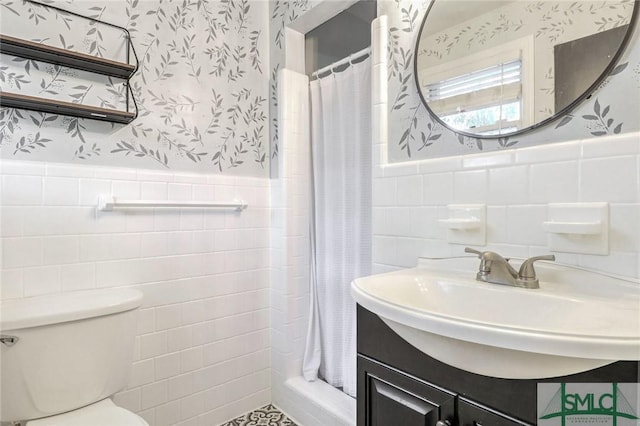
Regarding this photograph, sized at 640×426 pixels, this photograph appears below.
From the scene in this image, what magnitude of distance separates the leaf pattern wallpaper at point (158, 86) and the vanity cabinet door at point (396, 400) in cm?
124

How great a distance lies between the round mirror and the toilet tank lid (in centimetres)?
131

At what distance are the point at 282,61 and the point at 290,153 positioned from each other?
0.50 m

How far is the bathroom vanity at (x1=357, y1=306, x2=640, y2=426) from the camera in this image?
0.67 meters

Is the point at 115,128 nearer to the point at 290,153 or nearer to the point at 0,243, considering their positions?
the point at 0,243

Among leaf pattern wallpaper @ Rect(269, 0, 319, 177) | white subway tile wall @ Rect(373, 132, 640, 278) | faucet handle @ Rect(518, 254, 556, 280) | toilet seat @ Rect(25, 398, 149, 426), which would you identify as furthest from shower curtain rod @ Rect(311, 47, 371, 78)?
toilet seat @ Rect(25, 398, 149, 426)

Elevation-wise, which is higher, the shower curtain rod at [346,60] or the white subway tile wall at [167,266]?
the shower curtain rod at [346,60]

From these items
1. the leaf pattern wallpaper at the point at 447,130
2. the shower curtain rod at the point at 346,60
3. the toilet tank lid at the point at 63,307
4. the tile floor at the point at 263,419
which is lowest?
the tile floor at the point at 263,419

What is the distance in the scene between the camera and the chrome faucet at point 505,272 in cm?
93

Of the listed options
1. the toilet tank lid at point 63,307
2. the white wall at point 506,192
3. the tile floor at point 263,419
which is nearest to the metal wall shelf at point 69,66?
the toilet tank lid at point 63,307

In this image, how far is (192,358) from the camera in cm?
170

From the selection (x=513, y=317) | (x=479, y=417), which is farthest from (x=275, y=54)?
(x=479, y=417)

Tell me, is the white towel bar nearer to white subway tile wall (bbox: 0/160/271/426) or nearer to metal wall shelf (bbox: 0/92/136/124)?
white subway tile wall (bbox: 0/160/271/426)

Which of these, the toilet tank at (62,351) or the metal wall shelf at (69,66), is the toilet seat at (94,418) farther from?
the metal wall shelf at (69,66)

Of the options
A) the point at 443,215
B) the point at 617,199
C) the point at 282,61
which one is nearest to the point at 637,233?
the point at 617,199
